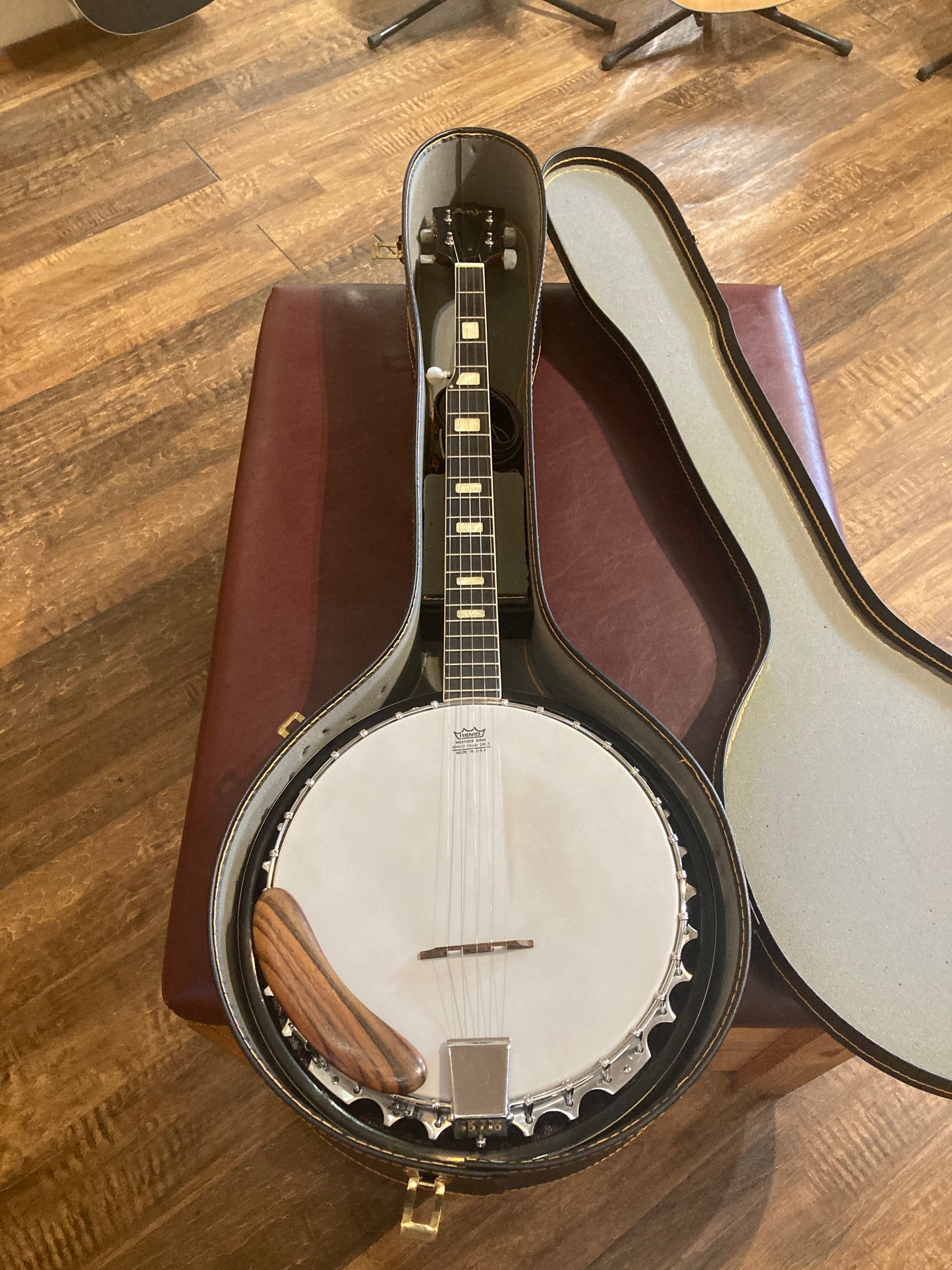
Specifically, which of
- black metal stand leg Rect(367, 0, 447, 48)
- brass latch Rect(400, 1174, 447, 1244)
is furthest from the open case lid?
black metal stand leg Rect(367, 0, 447, 48)

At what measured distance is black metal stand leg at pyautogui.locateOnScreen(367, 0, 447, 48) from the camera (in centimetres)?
250

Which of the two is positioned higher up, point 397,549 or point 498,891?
point 397,549

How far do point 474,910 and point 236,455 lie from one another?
1.32 metres

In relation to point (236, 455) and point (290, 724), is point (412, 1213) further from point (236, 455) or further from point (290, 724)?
point (236, 455)

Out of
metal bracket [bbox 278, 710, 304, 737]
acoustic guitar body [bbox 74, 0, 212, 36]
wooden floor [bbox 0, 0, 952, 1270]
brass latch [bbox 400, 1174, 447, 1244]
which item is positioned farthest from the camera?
acoustic guitar body [bbox 74, 0, 212, 36]

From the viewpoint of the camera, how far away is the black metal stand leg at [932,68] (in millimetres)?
2482

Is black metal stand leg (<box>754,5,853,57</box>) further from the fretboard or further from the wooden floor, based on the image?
the fretboard

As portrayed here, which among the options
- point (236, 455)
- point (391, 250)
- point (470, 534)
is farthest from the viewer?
point (236, 455)

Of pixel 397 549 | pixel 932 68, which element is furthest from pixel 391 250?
pixel 932 68

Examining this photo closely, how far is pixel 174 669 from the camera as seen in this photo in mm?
1647

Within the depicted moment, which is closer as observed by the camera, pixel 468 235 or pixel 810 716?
pixel 810 716

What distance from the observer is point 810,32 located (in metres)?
2.56

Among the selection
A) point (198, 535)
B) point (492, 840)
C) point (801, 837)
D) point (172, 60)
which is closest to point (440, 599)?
point (492, 840)

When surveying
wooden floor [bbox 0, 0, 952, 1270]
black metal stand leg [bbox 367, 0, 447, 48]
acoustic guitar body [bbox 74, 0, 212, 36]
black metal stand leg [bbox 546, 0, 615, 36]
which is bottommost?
wooden floor [bbox 0, 0, 952, 1270]
